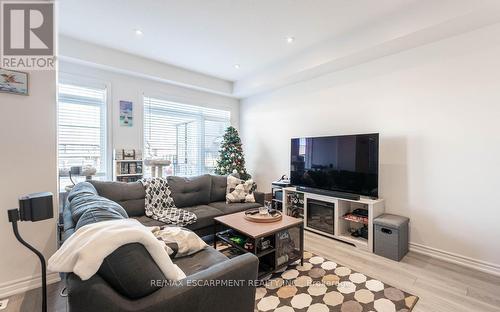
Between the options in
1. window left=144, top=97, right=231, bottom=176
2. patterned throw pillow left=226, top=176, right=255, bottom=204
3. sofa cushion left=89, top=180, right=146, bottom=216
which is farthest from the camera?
window left=144, top=97, right=231, bottom=176

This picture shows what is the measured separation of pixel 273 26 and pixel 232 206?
2481mm

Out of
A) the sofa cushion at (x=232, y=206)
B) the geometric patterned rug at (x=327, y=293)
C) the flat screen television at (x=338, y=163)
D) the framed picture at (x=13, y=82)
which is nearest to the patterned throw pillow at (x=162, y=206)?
the sofa cushion at (x=232, y=206)

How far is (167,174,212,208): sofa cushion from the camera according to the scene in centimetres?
331

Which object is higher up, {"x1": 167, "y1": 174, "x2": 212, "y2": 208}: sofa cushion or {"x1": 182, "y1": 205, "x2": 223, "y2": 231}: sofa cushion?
{"x1": 167, "y1": 174, "x2": 212, "y2": 208}: sofa cushion

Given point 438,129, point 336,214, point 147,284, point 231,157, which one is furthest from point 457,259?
point 231,157

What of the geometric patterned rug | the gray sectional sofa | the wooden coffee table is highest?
the gray sectional sofa

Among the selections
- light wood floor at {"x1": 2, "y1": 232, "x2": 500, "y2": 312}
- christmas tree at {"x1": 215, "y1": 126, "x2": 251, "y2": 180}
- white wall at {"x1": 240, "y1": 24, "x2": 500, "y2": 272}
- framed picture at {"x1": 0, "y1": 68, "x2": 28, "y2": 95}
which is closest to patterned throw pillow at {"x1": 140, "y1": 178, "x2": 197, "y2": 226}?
light wood floor at {"x1": 2, "y1": 232, "x2": 500, "y2": 312}

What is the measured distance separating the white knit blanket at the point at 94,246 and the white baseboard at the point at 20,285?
1.68 meters

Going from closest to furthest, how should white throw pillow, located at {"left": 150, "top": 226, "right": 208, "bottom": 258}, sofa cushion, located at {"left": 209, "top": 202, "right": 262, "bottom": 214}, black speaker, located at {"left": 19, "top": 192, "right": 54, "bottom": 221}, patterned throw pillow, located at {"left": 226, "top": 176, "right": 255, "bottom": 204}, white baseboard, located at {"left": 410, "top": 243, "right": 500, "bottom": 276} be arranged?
black speaker, located at {"left": 19, "top": 192, "right": 54, "bottom": 221} < white throw pillow, located at {"left": 150, "top": 226, "right": 208, "bottom": 258} < white baseboard, located at {"left": 410, "top": 243, "right": 500, "bottom": 276} < sofa cushion, located at {"left": 209, "top": 202, "right": 262, "bottom": 214} < patterned throw pillow, located at {"left": 226, "top": 176, "right": 255, "bottom": 204}

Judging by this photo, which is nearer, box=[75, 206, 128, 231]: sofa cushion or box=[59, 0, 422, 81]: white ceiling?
box=[75, 206, 128, 231]: sofa cushion

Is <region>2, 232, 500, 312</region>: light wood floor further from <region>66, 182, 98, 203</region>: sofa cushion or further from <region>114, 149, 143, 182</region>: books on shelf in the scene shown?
<region>114, 149, 143, 182</region>: books on shelf

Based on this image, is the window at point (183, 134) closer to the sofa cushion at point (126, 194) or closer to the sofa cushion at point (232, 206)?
the sofa cushion at point (126, 194)

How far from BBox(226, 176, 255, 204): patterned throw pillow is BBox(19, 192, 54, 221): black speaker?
2.54m

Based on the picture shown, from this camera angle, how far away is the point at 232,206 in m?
3.40
